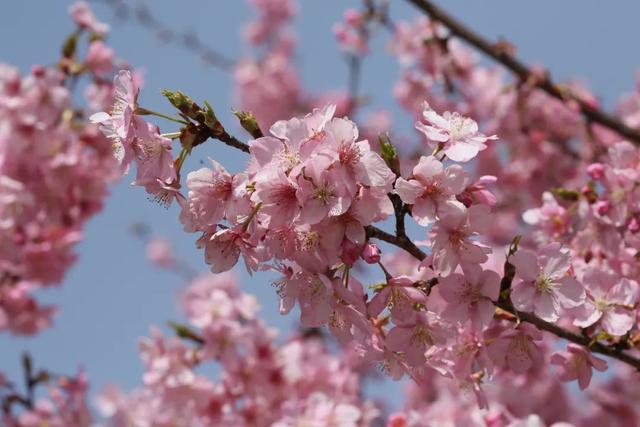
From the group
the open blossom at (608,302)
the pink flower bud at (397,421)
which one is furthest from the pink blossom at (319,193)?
the pink flower bud at (397,421)

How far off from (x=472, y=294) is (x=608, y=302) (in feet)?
1.54

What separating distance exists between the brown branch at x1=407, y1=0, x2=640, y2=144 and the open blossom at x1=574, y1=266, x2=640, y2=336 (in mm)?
2374

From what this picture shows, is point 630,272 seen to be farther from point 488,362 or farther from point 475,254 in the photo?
point 475,254

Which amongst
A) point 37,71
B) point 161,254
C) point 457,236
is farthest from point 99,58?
point 161,254

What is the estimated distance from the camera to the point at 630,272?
245cm

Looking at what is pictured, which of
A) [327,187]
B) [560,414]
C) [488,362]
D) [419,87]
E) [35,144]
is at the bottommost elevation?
[488,362]

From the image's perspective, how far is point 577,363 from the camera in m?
1.99

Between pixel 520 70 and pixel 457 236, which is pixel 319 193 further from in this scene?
pixel 520 70

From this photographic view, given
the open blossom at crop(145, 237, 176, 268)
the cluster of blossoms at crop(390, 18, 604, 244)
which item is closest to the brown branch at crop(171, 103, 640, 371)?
the cluster of blossoms at crop(390, 18, 604, 244)

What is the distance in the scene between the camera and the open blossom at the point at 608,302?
1867 mm

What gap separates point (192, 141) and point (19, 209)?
2.95 meters

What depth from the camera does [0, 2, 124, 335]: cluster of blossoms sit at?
4.28 meters

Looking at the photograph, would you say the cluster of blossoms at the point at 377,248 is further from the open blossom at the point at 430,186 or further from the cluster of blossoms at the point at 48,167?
the cluster of blossoms at the point at 48,167

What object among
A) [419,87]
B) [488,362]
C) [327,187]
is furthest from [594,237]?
[419,87]
